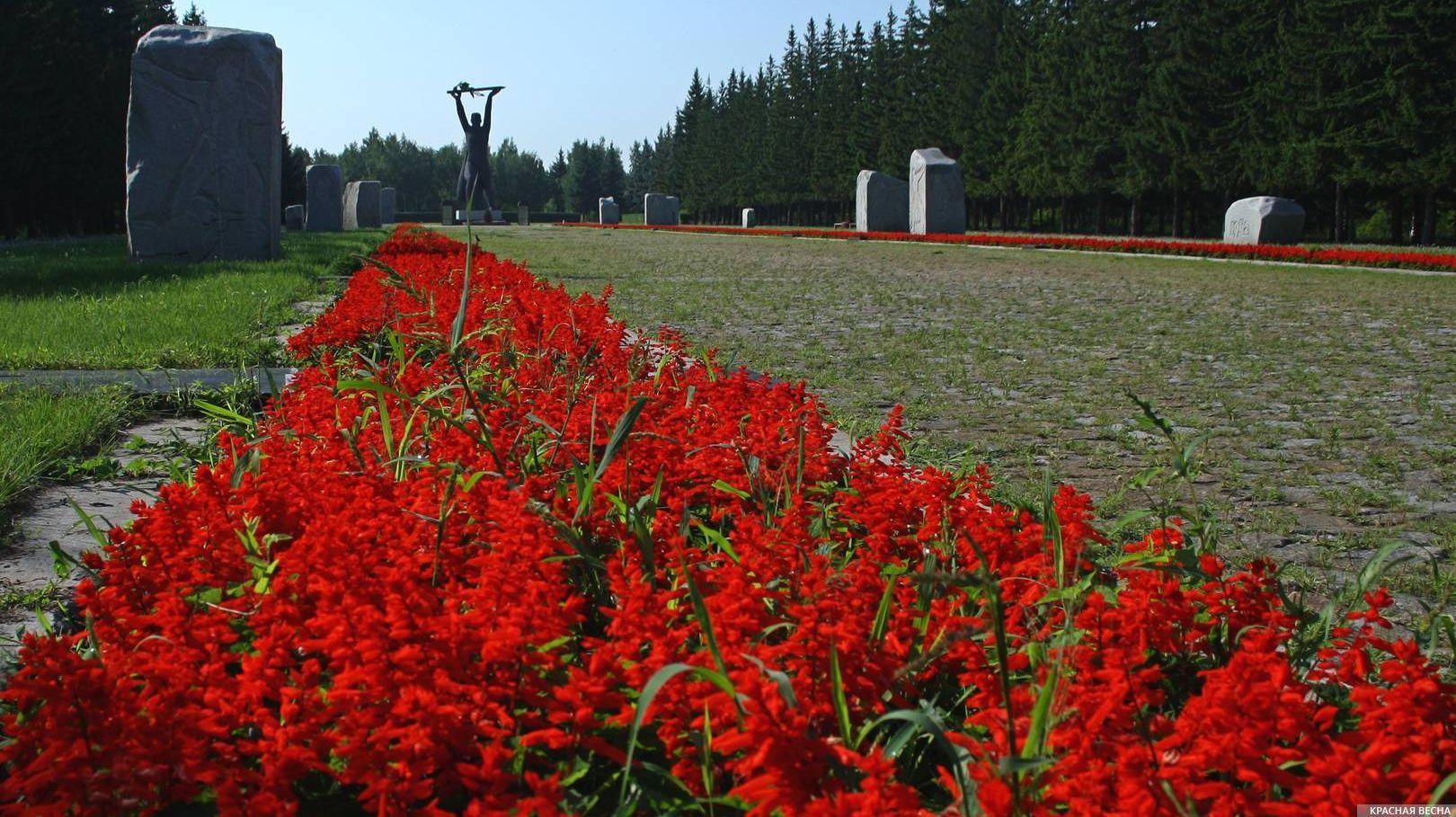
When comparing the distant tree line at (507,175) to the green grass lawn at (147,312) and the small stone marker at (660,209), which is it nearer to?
the small stone marker at (660,209)

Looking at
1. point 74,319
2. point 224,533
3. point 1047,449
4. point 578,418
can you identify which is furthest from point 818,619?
point 74,319

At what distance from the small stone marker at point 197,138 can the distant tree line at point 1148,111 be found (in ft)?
78.7

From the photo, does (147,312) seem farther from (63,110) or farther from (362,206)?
(362,206)

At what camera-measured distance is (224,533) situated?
237cm

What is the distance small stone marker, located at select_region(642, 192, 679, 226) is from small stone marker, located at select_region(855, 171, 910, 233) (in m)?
20.4

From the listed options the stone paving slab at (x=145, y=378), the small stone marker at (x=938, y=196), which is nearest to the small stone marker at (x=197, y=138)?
the stone paving slab at (x=145, y=378)

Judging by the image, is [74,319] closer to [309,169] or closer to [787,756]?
[787,756]

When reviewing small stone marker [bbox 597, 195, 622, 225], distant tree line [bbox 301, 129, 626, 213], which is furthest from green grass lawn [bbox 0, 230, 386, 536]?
distant tree line [bbox 301, 129, 626, 213]

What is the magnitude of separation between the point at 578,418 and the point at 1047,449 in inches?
80.3

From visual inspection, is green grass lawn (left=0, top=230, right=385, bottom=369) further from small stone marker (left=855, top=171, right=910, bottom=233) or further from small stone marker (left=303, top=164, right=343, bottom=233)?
small stone marker (left=855, top=171, right=910, bottom=233)

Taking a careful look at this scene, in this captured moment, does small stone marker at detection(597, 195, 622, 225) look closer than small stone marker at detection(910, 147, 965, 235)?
No

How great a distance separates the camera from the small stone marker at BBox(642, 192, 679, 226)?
5516 cm

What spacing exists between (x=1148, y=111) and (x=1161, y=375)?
32.4 m

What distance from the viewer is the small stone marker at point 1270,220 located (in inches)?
869
